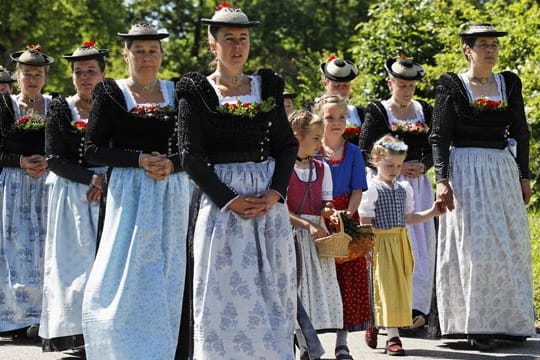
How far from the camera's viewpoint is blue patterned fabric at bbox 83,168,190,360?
7.46m

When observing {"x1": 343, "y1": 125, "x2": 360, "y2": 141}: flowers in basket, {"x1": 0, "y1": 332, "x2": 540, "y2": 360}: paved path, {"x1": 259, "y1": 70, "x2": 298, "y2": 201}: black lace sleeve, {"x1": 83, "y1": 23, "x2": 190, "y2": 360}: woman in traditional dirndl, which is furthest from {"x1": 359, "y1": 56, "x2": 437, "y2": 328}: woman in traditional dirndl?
{"x1": 259, "y1": 70, "x2": 298, "y2": 201}: black lace sleeve

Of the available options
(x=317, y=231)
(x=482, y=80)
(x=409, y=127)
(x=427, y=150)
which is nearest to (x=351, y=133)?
(x=409, y=127)

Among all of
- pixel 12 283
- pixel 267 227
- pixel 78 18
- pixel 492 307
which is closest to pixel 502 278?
pixel 492 307

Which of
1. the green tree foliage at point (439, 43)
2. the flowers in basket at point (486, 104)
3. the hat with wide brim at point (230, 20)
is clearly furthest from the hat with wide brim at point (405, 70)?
the green tree foliage at point (439, 43)

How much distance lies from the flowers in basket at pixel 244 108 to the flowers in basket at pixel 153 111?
906 mm

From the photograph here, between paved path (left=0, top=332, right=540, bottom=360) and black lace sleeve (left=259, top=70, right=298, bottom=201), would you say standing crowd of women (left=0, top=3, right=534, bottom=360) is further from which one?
paved path (left=0, top=332, right=540, bottom=360)

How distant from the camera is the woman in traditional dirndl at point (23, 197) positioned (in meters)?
10.5

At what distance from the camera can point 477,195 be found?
947 centimetres

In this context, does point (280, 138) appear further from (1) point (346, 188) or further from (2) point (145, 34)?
(1) point (346, 188)

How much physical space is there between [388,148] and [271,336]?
290 centimetres

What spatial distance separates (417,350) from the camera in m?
9.34

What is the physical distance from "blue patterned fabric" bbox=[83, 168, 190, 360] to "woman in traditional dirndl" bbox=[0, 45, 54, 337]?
299cm

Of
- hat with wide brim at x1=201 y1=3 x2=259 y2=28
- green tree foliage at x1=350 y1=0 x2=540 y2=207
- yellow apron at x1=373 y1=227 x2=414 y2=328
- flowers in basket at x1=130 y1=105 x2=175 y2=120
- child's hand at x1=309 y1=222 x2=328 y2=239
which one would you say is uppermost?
green tree foliage at x1=350 y1=0 x2=540 y2=207

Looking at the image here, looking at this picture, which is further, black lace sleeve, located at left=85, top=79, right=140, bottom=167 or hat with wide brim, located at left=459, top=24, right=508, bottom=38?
hat with wide brim, located at left=459, top=24, right=508, bottom=38
